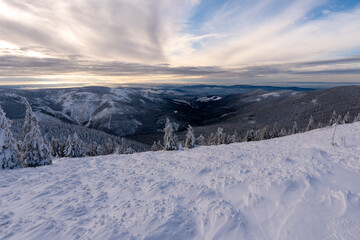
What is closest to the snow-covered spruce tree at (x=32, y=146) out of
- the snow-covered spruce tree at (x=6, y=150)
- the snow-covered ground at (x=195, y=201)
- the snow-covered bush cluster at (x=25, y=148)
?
the snow-covered bush cluster at (x=25, y=148)

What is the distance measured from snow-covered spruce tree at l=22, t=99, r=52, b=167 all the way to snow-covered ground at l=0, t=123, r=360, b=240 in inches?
175

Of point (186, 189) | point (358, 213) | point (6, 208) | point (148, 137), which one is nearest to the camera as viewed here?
point (358, 213)

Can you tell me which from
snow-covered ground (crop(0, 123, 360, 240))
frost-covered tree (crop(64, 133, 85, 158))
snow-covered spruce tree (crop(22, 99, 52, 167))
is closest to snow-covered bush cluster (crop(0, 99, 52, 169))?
snow-covered spruce tree (crop(22, 99, 52, 167))

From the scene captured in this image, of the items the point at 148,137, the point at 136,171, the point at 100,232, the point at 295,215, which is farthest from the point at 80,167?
the point at 148,137

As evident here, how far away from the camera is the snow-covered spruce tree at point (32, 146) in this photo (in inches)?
700

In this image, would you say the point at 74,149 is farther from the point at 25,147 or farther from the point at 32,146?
the point at 32,146

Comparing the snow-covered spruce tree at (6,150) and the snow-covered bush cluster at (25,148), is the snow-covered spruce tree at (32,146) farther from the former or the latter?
the snow-covered spruce tree at (6,150)

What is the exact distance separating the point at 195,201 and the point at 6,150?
19004mm

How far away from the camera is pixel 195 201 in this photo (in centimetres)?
899

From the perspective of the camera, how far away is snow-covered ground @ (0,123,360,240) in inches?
262

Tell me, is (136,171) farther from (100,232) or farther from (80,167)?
(100,232)

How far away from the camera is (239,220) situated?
7.31 metres

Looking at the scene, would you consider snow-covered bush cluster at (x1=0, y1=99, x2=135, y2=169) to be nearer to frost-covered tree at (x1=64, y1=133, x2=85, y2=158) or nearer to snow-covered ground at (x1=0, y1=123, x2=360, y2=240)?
snow-covered ground at (x1=0, y1=123, x2=360, y2=240)

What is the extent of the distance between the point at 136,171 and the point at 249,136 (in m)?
43.2
